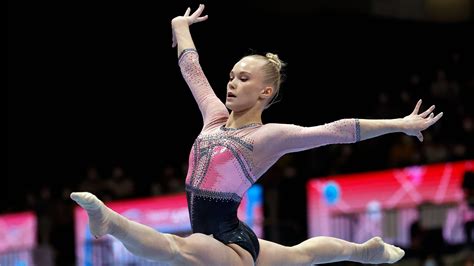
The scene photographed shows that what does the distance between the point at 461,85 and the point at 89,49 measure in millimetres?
6055

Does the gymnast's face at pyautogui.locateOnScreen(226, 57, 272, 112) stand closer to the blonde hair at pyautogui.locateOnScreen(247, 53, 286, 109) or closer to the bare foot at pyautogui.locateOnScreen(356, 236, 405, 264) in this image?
the blonde hair at pyautogui.locateOnScreen(247, 53, 286, 109)

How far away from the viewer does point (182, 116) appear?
13.9 meters

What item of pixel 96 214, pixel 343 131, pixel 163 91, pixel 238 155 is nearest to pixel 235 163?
pixel 238 155

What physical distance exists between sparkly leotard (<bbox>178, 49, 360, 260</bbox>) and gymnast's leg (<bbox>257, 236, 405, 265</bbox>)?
10 cm

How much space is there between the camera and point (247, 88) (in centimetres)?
414

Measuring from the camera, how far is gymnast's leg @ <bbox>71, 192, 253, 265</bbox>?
347cm

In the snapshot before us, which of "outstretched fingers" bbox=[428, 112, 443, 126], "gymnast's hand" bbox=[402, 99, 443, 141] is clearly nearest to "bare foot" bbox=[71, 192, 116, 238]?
"gymnast's hand" bbox=[402, 99, 443, 141]

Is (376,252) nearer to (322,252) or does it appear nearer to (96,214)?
(322,252)

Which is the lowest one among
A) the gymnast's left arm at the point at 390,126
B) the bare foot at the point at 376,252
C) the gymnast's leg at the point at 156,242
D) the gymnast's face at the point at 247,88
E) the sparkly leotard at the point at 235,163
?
the bare foot at the point at 376,252

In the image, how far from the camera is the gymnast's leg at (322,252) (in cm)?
412

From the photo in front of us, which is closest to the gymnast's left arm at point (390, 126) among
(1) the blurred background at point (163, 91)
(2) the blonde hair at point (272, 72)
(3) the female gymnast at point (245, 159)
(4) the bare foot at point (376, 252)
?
(3) the female gymnast at point (245, 159)

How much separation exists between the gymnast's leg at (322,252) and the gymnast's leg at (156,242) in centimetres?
19

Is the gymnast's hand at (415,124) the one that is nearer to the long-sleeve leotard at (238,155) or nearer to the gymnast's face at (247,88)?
the long-sleeve leotard at (238,155)

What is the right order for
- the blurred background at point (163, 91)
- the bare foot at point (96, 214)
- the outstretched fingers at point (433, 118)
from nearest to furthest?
the bare foot at point (96, 214) < the outstretched fingers at point (433, 118) < the blurred background at point (163, 91)
